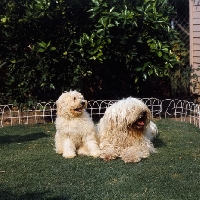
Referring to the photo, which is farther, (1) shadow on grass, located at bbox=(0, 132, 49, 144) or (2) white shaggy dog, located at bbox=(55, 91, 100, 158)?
(1) shadow on grass, located at bbox=(0, 132, 49, 144)

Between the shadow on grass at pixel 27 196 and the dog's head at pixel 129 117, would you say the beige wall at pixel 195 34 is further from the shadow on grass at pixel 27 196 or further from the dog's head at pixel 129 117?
the shadow on grass at pixel 27 196

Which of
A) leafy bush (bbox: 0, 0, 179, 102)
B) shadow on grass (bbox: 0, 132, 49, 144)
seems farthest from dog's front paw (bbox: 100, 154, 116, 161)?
leafy bush (bbox: 0, 0, 179, 102)

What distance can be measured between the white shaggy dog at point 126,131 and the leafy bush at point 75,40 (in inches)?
86.5

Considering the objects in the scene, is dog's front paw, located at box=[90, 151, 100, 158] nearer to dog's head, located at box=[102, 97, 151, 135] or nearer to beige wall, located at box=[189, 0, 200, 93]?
dog's head, located at box=[102, 97, 151, 135]

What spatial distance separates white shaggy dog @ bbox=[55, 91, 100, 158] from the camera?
21.6 feet

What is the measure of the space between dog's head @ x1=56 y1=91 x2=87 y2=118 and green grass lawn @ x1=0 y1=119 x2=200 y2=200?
0.60 meters

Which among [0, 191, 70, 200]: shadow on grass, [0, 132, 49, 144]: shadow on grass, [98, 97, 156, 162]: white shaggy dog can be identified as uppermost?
[98, 97, 156, 162]: white shaggy dog

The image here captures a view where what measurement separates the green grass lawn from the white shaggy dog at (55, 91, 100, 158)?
171 mm

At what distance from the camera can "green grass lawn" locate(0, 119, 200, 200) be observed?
4941 mm

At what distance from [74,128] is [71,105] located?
318 millimetres

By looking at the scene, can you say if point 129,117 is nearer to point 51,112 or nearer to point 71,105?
point 71,105

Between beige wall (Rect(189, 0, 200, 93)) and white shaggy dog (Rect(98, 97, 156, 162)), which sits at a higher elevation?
beige wall (Rect(189, 0, 200, 93))

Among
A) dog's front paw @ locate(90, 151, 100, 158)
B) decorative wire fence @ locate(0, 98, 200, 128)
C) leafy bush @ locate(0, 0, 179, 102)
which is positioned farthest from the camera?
decorative wire fence @ locate(0, 98, 200, 128)

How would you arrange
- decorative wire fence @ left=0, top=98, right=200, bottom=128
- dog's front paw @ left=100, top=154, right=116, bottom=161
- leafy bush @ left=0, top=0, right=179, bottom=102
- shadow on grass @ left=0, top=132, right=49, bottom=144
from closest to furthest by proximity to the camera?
dog's front paw @ left=100, top=154, right=116, bottom=161
shadow on grass @ left=0, top=132, right=49, bottom=144
leafy bush @ left=0, top=0, right=179, bottom=102
decorative wire fence @ left=0, top=98, right=200, bottom=128
